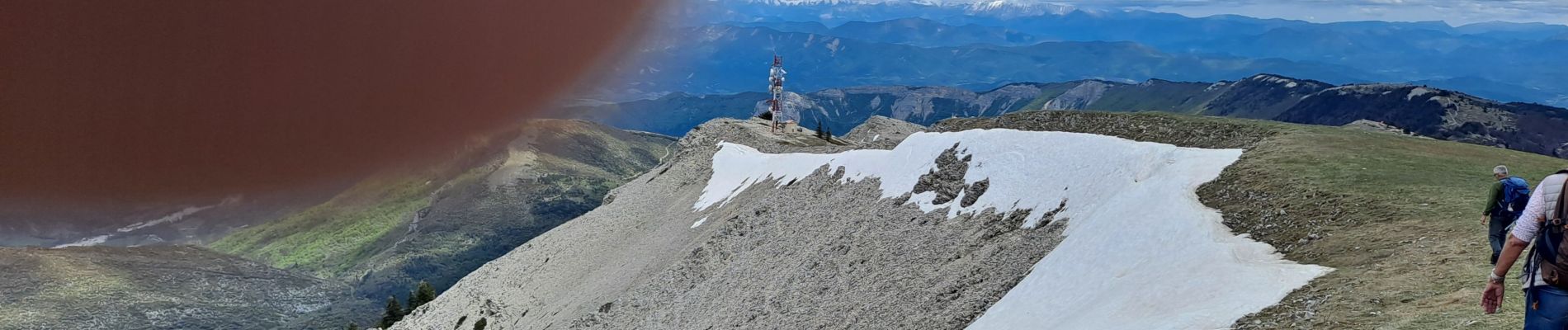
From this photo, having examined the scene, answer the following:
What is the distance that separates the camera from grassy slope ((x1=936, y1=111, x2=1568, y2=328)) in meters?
11.3

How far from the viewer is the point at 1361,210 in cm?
1756

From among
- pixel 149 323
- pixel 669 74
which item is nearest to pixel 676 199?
pixel 669 74

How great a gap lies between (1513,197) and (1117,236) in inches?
296

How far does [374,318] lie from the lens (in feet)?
554

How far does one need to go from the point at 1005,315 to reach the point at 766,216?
23302 millimetres

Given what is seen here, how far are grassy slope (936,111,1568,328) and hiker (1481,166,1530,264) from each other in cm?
35

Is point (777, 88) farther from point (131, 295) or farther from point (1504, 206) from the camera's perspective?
point (131, 295)

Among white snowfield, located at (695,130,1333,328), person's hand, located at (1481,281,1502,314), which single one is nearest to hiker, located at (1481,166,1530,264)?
white snowfield, located at (695,130,1333,328)

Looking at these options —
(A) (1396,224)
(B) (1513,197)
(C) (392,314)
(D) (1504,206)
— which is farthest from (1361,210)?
(C) (392,314)

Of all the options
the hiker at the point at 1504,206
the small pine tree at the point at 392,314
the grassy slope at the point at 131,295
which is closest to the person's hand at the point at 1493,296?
the hiker at the point at 1504,206

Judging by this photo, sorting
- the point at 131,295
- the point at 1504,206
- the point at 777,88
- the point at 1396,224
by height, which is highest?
the point at 1504,206

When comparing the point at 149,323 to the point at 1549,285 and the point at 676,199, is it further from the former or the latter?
the point at 1549,285

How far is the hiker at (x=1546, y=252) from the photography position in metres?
6.16

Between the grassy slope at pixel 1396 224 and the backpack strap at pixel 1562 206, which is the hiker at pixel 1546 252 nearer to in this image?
the backpack strap at pixel 1562 206
